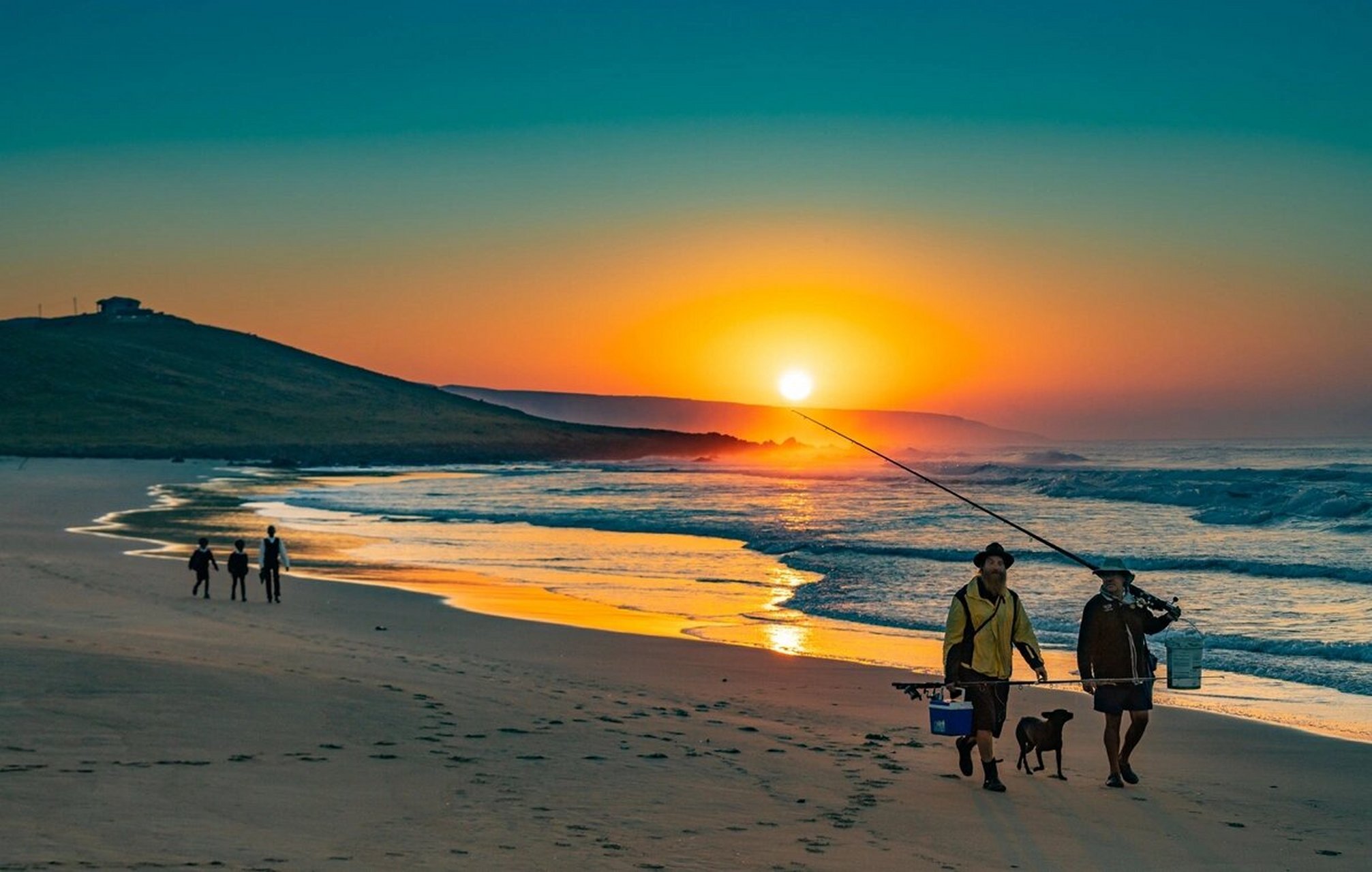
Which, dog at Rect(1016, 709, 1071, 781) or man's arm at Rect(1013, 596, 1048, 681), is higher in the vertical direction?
man's arm at Rect(1013, 596, 1048, 681)

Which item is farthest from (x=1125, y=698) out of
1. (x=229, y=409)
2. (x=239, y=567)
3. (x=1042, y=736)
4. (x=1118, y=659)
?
(x=229, y=409)

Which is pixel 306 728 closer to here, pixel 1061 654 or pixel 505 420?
pixel 1061 654

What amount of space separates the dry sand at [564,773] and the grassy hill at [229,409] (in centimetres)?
8502

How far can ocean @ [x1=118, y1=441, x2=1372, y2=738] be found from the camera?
1491 cm

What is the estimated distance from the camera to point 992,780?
8055mm

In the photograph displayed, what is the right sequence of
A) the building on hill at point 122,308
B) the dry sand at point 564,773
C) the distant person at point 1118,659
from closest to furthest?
the dry sand at point 564,773
the distant person at point 1118,659
the building on hill at point 122,308

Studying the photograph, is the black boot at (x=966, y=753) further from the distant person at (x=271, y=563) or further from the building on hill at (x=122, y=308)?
the building on hill at (x=122, y=308)

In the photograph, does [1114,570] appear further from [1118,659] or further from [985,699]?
[985,699]

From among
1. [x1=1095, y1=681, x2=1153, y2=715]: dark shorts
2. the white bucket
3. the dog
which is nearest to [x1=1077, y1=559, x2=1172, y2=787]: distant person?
[x1=1095, y1=681, x2=1153, y2=715]: dark shorts

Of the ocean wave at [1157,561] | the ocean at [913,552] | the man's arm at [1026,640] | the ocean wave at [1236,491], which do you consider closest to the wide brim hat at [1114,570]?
the man's arm at [1026,640]

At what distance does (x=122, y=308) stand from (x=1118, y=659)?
164 m

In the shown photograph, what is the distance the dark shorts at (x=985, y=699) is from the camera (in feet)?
27.0

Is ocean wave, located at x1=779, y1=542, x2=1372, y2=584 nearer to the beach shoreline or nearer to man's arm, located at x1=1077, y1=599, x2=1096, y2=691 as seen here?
the beach shoreline

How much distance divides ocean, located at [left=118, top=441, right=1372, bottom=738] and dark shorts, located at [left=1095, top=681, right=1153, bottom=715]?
10.1 feet
